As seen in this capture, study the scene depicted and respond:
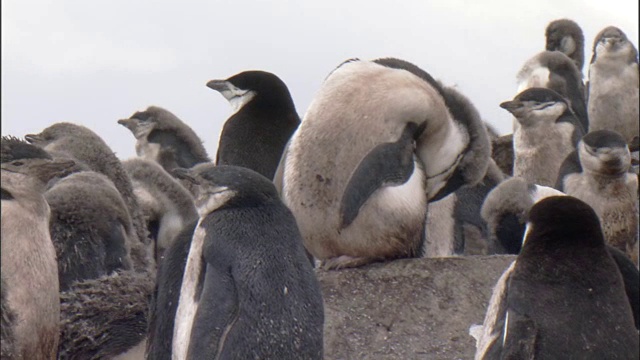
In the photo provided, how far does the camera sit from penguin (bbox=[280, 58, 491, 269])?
6.72 meters

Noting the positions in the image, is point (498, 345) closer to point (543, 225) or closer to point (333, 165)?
point (543, 225)

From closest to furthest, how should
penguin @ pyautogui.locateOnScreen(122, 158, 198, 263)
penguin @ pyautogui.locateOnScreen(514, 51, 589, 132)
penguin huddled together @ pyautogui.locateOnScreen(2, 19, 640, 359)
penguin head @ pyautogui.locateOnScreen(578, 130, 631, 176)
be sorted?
penguin huddled together @ pyautogui.locateOnScreen(2, 19, 640, 359) < penguin @ pyautogui.locateOnScreen(122, 158, 198, 263) < penguin head @ pyautogui.locateOnScreen(578, 130, 631, 176) < penguin @ pyautogui.locateOnScreen(514, 51, 589, 132)

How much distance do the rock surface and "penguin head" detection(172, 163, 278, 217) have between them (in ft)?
3.61

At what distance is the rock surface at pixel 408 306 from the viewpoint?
614cm

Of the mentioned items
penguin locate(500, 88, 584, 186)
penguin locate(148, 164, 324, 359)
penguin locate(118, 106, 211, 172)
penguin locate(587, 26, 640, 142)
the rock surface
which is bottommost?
penguin locate(587, 26, 640, 142)

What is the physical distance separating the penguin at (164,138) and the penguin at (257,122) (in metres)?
3.32

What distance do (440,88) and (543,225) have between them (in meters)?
2.00

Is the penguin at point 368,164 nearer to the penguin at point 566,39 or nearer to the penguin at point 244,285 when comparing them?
the penguin at point 244,285

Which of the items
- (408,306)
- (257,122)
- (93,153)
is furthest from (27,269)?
(93,153)

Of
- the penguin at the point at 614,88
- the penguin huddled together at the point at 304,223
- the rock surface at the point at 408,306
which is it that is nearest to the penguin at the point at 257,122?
the penguin huddled together at the point at 304,223

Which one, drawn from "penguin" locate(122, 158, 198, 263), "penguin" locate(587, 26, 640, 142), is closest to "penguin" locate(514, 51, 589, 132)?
"penguin" locate(587, 26, 640, 142)

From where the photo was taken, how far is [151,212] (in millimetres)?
9289

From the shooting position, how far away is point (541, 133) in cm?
1112

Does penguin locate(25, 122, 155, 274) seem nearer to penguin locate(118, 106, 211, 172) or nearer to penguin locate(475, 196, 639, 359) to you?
penguin locate(118, 106, 211, 172)
